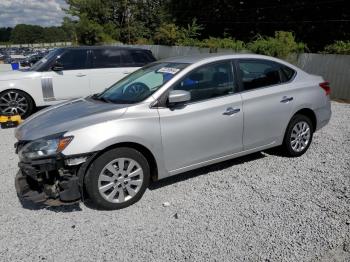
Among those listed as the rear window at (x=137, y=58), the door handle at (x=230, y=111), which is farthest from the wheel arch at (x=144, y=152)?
the rear window at (x=137, y=58)

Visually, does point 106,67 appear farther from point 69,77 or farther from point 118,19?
point 118,19

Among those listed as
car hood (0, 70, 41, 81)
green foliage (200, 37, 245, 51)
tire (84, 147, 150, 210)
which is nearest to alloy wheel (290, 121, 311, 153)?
tire (84, 147, 150, 210)

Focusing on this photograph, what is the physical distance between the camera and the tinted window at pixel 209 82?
13.6ft

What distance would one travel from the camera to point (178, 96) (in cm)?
381

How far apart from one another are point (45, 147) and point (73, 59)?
222 inches

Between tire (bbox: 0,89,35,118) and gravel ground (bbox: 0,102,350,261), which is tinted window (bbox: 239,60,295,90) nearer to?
gravel ground (bbox: 0,102,350,261)

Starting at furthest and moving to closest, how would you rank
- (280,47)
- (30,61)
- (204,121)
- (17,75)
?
(30,61), (280,47), (17,75), (204,121)

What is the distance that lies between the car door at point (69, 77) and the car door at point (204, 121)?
16.6ft

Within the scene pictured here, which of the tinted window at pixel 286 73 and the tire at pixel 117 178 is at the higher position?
the tinted window at pixel 286 73

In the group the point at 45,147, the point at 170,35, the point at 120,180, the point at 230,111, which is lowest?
the point at 120,180

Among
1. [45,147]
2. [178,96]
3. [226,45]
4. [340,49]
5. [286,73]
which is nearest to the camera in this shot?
[45,147]

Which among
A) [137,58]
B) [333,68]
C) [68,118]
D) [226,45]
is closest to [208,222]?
[68,118]

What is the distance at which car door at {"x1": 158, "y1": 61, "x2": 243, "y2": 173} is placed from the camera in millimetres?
3945

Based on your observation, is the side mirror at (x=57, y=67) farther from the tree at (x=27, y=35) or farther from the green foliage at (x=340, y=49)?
the tree at (x=27, y=35)
